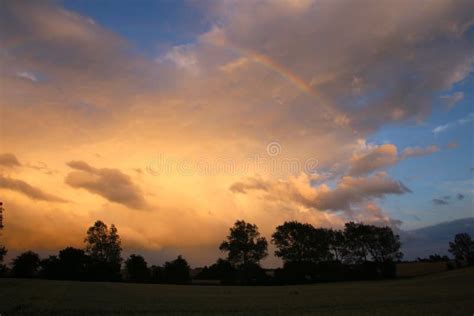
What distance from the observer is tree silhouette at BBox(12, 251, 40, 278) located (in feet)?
416

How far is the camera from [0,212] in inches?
3935

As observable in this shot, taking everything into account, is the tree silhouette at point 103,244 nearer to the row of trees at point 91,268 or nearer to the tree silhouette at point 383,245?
the row of trees at point 91,268

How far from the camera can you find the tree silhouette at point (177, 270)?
454ft

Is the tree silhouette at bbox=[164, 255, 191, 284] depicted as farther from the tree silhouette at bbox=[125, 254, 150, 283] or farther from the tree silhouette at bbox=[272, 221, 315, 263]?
the tree silhouette at bbox=[272, 221, 315, 263]

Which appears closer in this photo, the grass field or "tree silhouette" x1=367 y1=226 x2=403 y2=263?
the grass field

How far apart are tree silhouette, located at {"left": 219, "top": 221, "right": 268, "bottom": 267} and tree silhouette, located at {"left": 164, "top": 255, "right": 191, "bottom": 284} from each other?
691 inches

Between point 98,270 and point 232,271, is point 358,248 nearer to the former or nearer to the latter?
point 232,271

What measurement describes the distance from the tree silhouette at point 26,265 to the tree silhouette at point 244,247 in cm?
5979

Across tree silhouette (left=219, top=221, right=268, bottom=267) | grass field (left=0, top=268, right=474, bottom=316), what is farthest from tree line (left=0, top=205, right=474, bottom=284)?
grass field (left=0, top=268, right=474, bottom=316)

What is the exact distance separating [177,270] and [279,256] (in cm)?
3774

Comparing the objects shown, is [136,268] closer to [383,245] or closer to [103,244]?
[103,244]

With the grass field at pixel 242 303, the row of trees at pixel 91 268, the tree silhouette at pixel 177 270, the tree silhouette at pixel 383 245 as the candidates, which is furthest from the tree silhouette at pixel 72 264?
the tree silhouette at pixel 383 245

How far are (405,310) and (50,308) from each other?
28916mm

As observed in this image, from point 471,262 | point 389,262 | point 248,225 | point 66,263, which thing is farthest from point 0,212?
point 471,262
